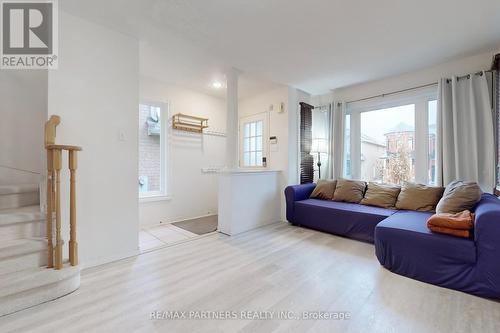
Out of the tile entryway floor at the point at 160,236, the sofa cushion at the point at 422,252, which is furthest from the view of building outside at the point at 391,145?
the tile entryway floor at the point at 160,236

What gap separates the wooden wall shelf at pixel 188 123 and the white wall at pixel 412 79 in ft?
7.79

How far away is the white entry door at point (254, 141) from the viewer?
423 centimetres

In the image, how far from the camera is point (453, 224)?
1856 mm

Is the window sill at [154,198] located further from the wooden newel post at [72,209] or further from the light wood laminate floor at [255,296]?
the wooden newel post at [72,209]

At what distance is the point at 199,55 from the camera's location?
2.83 metres

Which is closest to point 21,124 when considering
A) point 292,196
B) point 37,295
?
point 37,295

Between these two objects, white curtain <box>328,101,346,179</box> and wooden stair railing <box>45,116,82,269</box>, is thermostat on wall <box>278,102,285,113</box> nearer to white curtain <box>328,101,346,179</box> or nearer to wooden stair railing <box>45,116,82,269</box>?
white curtain <box>328,101,346,179</box>

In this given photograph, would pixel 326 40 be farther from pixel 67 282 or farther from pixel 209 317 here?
pixel 67 282

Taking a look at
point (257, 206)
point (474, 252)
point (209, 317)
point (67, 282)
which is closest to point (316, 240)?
point (257, 206)

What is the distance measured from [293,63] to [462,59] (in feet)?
7.20

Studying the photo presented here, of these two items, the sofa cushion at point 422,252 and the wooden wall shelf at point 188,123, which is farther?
the wooden wall shelf at point 188,123

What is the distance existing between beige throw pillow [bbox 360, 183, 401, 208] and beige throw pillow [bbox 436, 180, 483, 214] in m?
0.78

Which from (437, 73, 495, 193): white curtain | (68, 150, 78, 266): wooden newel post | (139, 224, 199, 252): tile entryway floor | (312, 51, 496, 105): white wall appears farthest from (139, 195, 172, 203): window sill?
(437, 73, 495, 193): white curtain

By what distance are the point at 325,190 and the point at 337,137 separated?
40.5 inches
